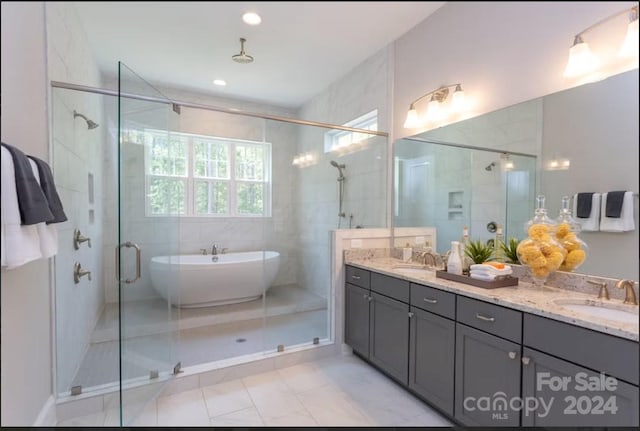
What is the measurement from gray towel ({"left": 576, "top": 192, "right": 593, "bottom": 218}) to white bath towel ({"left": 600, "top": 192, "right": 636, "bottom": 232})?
0.20ft

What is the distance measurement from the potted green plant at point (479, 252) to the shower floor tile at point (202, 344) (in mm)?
1408

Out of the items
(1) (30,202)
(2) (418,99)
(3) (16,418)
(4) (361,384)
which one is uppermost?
(2) (418,99)

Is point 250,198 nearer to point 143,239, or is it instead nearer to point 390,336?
point 143,239

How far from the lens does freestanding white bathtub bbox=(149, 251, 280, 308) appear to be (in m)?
3.19

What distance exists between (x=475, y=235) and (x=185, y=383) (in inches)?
91.0

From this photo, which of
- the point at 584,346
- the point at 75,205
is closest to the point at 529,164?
the point at 584,346

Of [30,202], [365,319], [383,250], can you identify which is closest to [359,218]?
[383,250]

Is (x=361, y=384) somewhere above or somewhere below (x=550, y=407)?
below

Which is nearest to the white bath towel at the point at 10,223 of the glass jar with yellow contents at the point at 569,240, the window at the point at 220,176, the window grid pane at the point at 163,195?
the window grid pane at the point at 163,195

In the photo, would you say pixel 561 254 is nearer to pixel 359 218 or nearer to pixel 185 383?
pixel 359 218

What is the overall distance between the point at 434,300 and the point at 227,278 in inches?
89.7

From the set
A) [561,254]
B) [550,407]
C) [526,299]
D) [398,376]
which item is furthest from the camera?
[398,376]

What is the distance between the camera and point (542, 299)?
4.84ft

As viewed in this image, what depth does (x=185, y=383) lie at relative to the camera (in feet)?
6.98
